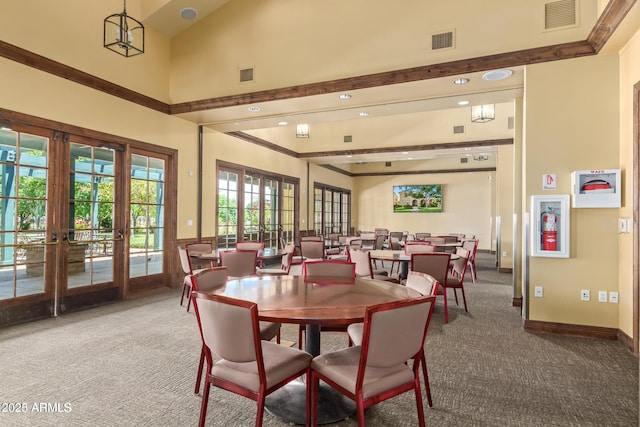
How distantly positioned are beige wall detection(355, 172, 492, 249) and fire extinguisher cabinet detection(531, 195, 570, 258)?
33.5 feet

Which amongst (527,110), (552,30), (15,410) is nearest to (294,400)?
(15,410)

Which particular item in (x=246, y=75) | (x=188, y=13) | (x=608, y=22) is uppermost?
(x=188, y=13)

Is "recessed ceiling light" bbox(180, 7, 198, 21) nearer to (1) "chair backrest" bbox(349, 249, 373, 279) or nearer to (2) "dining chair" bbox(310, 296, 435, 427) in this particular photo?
(1) "chair backrest" bbox(349, 249, 373, 279)

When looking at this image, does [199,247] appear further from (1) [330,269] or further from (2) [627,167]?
(2) [627,167]

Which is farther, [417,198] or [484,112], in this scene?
[417,198]

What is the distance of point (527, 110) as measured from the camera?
173 inches

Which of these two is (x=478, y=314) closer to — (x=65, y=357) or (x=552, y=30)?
(x=552, y=30)

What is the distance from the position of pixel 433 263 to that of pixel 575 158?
200 centimetres

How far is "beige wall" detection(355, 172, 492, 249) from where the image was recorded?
14.1 metres

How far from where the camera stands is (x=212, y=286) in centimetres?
298

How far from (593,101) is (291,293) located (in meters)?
4.02

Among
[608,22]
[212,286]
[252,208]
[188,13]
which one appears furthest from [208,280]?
[252,208]

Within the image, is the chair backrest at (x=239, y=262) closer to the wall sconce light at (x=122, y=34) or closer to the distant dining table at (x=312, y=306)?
the distant dining table at (x=312, y=306)

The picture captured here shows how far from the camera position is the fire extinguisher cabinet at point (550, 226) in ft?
13.8
